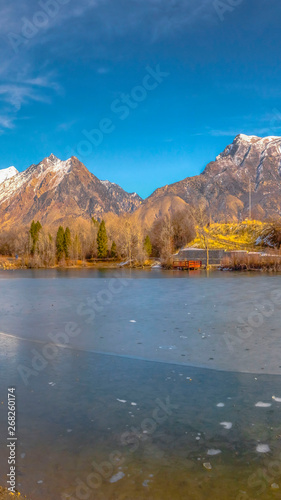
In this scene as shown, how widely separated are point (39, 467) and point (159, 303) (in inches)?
503

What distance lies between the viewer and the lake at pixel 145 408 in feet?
13.1

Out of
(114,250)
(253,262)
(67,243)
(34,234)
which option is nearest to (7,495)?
(253,262)

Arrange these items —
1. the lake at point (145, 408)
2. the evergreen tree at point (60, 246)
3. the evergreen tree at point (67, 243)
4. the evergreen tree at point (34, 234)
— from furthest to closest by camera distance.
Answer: the evergreen tree at point (34, 234) < the evergreen tree at point (67, 243) < the evergreen tree at point (60, 246) < the lake at point (145, 408)

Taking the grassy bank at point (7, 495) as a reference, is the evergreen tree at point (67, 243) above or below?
above

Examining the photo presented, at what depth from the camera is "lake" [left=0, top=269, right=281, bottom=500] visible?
4.01m

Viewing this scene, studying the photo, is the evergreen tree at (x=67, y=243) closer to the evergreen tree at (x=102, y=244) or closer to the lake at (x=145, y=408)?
the evergreen tree at (x=102, y=244)

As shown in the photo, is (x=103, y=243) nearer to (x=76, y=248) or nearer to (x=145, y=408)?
(x=76, y=248)

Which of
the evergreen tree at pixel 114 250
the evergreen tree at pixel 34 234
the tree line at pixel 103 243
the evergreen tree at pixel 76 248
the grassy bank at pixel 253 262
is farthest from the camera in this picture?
the evergreen tree at pixel 34 234

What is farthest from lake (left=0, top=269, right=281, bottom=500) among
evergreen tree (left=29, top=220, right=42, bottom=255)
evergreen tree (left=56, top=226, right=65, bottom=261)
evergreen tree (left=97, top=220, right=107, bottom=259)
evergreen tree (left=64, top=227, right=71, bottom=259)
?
evergreen tree (left=29, top=220, right=42, bottom=255)

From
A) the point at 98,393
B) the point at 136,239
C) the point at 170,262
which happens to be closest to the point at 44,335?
the point at 98,393

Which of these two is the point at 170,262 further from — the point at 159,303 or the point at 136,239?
the point at 159,303

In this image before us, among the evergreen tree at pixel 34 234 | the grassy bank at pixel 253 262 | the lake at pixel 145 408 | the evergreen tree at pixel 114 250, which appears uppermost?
the evergreen tree at pixel 34 234

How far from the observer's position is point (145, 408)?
5691 mm

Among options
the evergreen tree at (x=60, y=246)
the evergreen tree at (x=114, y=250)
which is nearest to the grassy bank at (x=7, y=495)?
the evergreen tree at (x=60, y=246)
